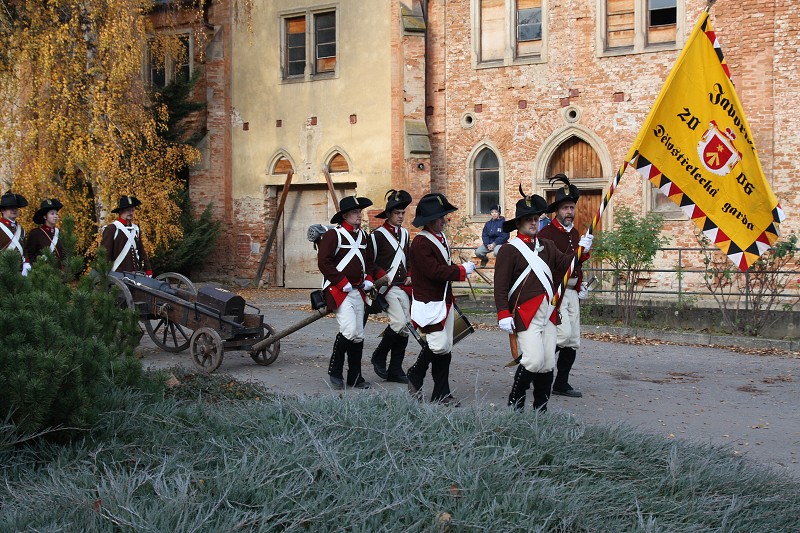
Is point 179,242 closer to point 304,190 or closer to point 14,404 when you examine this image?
point 304,190

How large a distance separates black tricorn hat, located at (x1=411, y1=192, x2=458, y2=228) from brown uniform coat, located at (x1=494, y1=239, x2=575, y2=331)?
87 centimetres

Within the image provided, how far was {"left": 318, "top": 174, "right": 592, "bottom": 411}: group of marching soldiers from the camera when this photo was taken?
8.35 metres

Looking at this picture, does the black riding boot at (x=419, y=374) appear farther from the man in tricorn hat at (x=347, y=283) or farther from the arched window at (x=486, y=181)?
the arched window at (x=486, y=181)

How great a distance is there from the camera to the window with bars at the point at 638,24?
2164cm

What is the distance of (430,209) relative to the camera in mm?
9117

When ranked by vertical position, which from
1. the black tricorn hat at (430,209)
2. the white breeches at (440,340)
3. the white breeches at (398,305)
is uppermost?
the black tricorn hat at (430,209)

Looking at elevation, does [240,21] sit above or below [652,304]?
above

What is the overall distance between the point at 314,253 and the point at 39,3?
946 cm

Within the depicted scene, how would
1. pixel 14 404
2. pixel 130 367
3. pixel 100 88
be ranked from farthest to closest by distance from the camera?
pixel 100 88 < pixel 130 367 < pixel 14 404

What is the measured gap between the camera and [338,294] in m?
10.2

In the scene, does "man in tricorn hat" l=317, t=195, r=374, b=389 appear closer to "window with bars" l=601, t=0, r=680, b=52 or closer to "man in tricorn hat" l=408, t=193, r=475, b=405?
"man in tricorn hat" l=408, t=193, r=475, b=405

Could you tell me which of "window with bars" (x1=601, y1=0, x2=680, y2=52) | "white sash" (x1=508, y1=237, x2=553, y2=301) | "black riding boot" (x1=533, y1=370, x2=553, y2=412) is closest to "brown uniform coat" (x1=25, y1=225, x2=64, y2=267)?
"white sash" (x1=508, y1=237, x2=553, y2=301)

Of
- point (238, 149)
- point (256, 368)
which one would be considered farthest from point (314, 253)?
point (256, 368)

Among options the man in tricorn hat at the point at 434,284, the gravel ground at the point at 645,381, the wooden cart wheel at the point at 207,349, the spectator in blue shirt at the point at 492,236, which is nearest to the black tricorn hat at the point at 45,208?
the gravel ground at the point at 645,381
